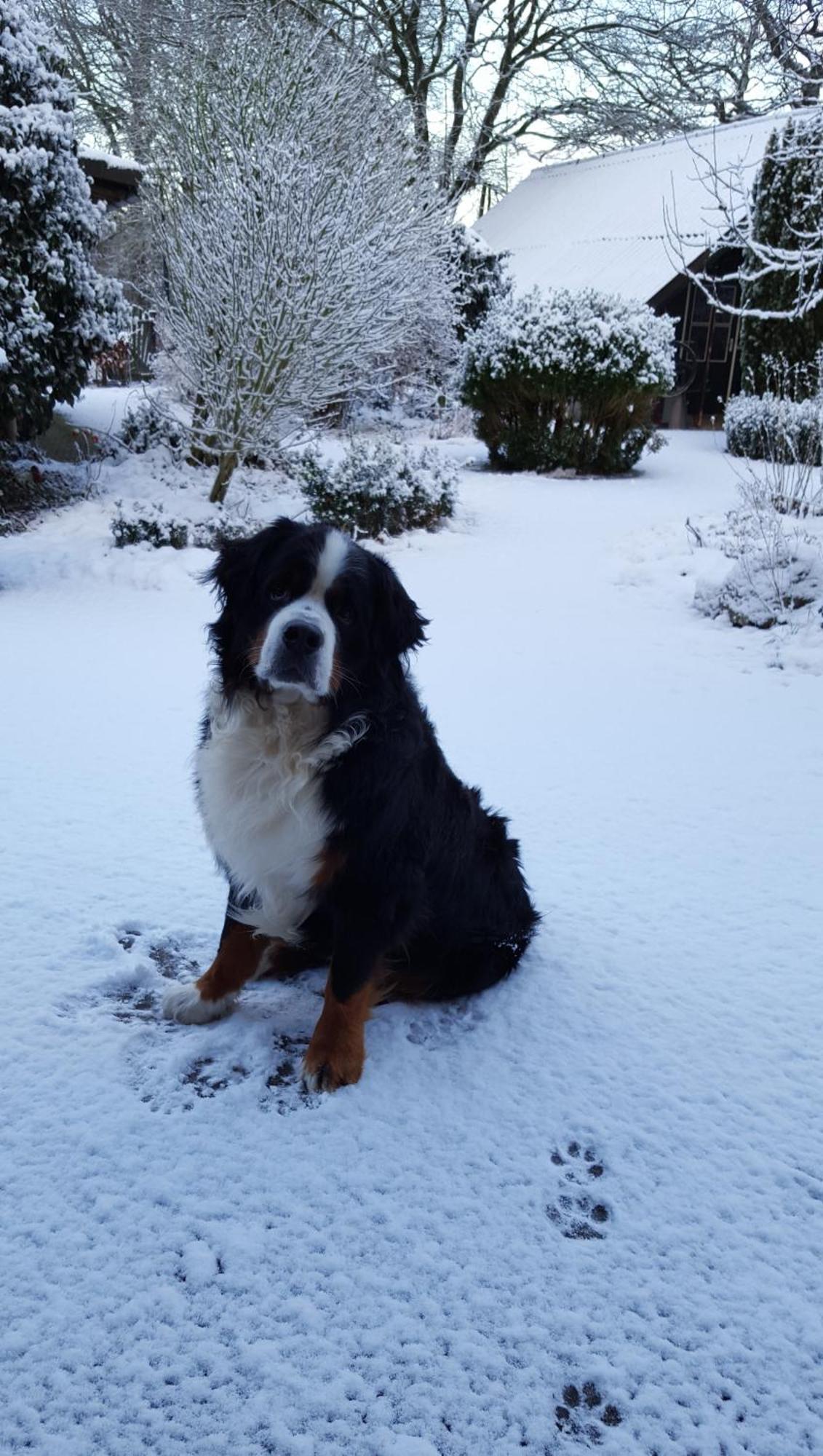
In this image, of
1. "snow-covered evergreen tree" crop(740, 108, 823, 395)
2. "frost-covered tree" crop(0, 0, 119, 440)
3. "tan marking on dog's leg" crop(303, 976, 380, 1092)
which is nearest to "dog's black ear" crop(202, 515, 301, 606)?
"tan marking on dog's leg" crop(303, 976, 380, 1092)

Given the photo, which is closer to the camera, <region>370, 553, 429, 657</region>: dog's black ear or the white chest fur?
the white chest fur

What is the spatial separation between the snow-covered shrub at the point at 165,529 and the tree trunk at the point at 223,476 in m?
0.94

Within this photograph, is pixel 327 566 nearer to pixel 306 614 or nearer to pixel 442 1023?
pixel 306 614

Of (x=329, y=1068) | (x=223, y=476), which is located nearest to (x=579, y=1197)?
(x=329, y=1068)

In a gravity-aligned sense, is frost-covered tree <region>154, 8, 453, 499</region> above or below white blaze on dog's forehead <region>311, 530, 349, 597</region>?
above

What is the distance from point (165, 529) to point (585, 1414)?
26.4 feet

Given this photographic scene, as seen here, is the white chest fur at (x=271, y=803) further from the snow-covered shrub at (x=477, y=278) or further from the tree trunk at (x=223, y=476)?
the snow-covered shrub at (x=477, y=278)

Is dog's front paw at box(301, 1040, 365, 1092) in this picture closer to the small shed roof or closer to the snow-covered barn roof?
the small shed roof

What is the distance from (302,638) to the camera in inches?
84.8

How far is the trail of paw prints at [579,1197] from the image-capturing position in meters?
1.94

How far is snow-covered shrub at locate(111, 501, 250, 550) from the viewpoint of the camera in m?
8.65

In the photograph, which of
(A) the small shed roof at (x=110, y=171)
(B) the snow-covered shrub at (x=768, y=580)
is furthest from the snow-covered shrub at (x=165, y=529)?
(A) the small shed roof at (x=110, y=171)

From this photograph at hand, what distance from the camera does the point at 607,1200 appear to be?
202cm

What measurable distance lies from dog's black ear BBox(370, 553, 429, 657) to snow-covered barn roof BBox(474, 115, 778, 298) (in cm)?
1644
